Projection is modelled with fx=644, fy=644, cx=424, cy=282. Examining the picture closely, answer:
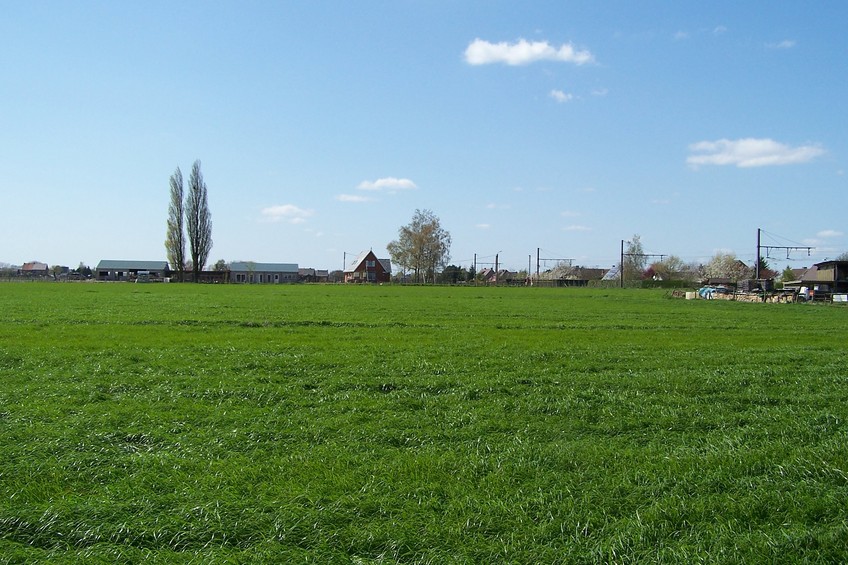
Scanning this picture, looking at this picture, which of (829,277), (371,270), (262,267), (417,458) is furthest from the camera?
(262,267)

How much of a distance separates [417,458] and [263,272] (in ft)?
565

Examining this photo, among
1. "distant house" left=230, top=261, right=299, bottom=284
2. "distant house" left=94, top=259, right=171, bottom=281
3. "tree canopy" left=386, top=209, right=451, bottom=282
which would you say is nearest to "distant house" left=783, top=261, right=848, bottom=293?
"tree canopy" left=386, top=209, right=451, bottom=282

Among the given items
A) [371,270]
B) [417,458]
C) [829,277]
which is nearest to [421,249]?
[371,270]

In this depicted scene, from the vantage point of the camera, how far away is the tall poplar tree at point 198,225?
11462 cm

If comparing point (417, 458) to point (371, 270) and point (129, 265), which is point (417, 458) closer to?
point (371, 270)

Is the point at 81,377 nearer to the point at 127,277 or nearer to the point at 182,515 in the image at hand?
the point at 182,515

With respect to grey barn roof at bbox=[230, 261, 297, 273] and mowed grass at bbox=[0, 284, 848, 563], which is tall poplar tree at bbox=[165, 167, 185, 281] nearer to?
grey barn roof at bbox=[230, 261, 297, 273]

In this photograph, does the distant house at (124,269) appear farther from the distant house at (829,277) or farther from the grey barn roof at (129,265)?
the distant house at (829,277)

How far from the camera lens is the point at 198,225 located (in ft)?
376

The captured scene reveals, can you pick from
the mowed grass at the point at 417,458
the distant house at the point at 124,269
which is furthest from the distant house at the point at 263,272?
the mowed grass at the point at 417,458

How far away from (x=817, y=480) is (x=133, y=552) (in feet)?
19.4

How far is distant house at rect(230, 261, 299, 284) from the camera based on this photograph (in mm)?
169125

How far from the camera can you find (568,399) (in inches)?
371

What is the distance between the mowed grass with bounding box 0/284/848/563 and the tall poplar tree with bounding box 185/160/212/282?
349 ft
